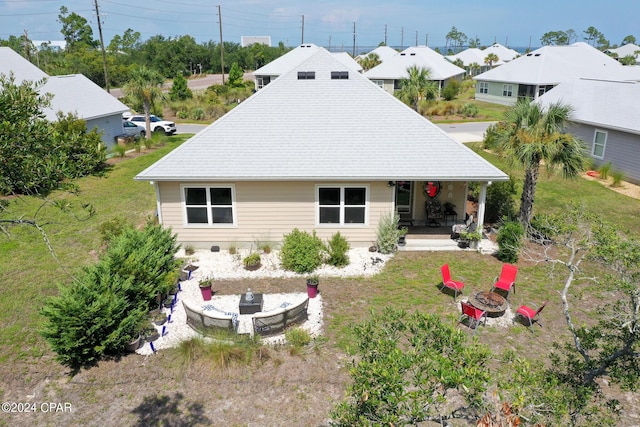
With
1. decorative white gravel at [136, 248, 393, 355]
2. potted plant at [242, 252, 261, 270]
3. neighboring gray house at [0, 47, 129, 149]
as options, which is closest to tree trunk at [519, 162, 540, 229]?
decorative white gravel at [136, 248, 393, 355]

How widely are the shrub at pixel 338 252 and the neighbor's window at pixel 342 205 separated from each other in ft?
3.28

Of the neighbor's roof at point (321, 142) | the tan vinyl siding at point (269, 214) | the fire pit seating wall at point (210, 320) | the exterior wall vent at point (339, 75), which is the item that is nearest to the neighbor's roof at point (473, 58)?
the exterior wall vent at point (339, 75)

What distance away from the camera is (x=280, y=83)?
18.8 metres

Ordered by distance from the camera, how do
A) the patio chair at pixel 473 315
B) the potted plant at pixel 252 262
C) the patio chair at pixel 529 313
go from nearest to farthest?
the patio chair at pixel 473 315, the patio chair at pixel 529 313, the potted plant at pixel 252 262

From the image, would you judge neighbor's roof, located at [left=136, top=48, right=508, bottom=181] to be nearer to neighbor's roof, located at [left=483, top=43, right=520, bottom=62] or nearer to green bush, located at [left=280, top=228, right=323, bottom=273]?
green bush, located at [left=280, top=228, right=323, bottom=273]

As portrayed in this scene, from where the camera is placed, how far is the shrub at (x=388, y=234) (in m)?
16.7

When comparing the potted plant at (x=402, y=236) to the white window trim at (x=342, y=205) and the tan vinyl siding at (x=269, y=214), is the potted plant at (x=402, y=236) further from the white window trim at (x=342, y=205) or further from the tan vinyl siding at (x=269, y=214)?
the white window trim at (x=342, y=205)

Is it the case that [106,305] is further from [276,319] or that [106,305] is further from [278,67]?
[278,67]

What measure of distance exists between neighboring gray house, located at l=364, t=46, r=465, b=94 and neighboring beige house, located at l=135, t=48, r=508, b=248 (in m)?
Answer: 42.9

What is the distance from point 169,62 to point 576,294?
8796cm

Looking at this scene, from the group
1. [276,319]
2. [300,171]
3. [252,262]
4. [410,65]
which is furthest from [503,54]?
[276,319]

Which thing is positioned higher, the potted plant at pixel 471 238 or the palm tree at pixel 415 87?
the palm tree at pixel 415 87

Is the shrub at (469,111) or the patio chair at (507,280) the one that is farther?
the shrub at (469,111)

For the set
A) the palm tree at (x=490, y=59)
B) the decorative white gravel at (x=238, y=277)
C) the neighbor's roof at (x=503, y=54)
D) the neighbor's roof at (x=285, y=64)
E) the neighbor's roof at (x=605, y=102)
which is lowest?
the decorative white gravel at (x=238, y=277)
